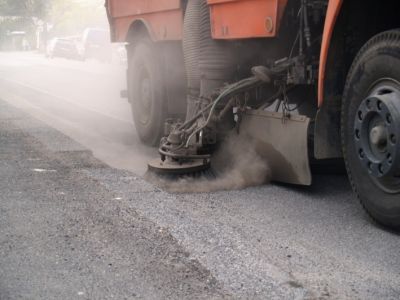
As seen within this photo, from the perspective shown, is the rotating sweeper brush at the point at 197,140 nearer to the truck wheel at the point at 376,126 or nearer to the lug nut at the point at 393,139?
Result: the truck wheel at the point at 376,126

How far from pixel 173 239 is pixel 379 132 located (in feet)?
4.76

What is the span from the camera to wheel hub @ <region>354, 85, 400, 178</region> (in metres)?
4.18

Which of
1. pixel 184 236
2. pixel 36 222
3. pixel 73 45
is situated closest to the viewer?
pixel 184 236

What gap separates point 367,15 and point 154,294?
245 centimetres

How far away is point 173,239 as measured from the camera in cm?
438

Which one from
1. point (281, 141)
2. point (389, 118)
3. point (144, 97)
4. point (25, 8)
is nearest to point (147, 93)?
point (144, 97)

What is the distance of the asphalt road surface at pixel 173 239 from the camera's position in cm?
362

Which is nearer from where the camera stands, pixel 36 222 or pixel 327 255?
pixel 327 255

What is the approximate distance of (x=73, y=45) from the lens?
119 feet

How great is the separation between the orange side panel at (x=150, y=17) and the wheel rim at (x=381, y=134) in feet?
9.84

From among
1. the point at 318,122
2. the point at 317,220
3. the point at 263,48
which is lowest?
the point at 317,220

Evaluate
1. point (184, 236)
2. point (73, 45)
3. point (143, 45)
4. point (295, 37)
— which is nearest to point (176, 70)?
point (143, 45)

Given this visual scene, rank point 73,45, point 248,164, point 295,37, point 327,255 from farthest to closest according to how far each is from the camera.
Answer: point 73,45 → point 248,164 → point 295,37 → point 327,255

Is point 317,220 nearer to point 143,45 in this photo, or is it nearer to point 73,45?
point 143,45
